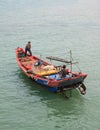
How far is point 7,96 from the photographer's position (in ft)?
70.1

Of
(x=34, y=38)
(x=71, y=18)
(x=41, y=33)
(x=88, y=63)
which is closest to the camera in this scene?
(x=88, y=63)

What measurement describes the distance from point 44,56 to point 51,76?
27.9 feet

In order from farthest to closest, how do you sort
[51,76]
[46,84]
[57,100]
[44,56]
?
[44,56] → [51,76] → [46,84] → [57,100]

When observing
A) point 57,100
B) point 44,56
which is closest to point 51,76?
point 57,100

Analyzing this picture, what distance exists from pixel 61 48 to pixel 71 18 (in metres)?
19.2

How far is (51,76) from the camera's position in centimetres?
2212

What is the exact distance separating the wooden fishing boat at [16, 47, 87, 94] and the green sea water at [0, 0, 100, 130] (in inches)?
31.2

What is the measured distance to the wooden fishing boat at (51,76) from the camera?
20438 millimetres

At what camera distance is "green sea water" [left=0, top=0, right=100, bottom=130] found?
18453mm

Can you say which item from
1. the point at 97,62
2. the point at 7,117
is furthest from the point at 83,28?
the point at 7,117

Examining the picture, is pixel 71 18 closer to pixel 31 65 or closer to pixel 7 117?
pixel 31 65

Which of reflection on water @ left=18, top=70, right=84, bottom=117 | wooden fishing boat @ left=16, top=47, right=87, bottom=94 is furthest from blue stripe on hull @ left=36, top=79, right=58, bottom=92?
reflection on water @ left=18, top=70, right=84, bottom=117

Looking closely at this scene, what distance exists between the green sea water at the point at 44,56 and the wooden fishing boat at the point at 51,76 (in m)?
0.79

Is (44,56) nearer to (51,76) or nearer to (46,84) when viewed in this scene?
(51,76)
